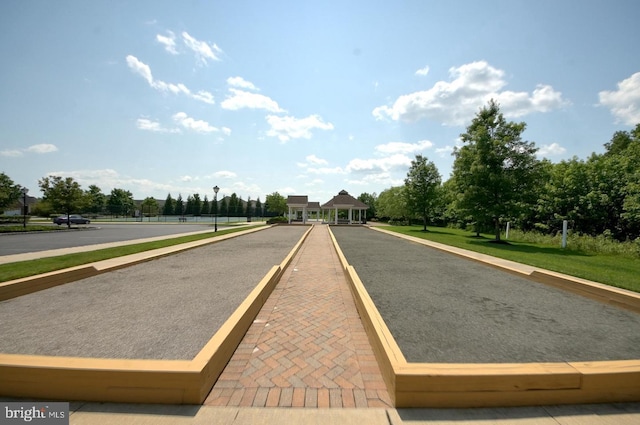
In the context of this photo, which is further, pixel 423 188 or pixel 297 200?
pixel 297 200

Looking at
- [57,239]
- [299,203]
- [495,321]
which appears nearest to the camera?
[495,321]

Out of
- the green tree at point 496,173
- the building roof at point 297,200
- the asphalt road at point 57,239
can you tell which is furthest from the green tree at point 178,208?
the green tree at point 496,173

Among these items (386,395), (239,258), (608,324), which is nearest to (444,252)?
(608,324)

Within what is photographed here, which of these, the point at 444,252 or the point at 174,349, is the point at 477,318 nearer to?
the point at 174,349

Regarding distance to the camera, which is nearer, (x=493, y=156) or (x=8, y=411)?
(x=8, y=411)

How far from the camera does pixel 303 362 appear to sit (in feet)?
10.8

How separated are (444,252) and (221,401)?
12572 millimetres

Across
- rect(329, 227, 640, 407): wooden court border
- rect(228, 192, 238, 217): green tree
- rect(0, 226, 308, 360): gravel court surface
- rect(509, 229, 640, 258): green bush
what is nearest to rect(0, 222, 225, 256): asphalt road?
rect(0, 226, 308, 360): gravel court surface

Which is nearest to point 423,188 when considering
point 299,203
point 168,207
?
A: point 299,203

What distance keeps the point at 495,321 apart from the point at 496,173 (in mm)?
18035

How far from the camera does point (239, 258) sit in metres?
10.2

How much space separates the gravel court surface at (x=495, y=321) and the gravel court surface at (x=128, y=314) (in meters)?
3.17

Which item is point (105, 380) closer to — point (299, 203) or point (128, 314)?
point (128, 314)

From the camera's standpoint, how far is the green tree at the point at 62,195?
2808 centimetres
